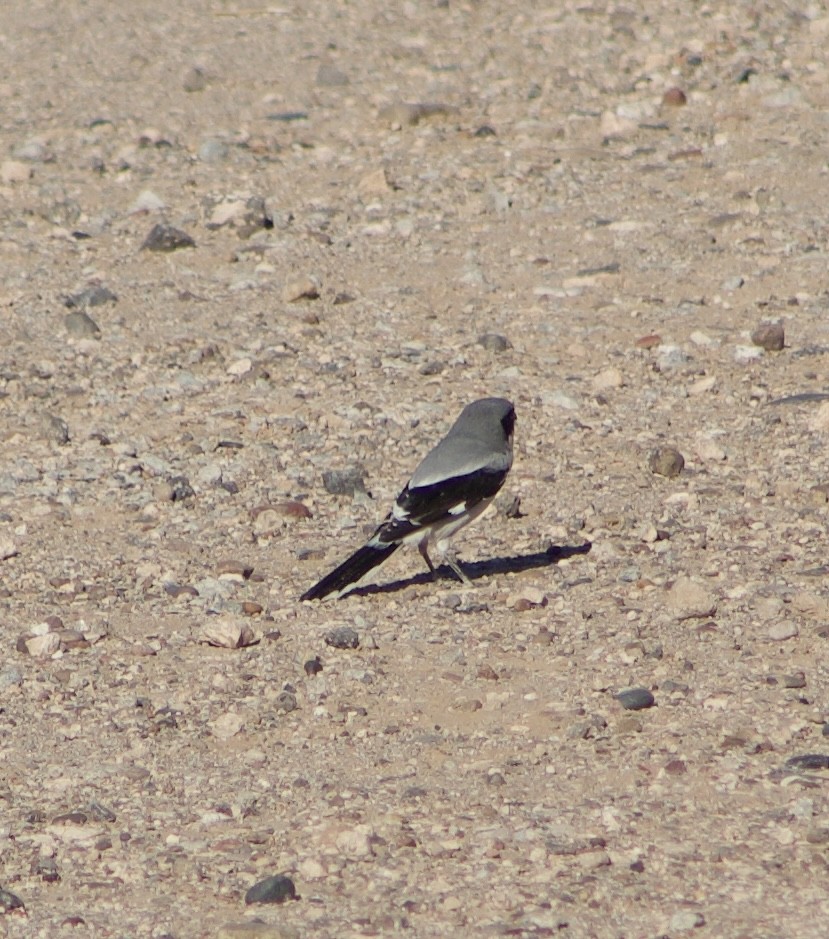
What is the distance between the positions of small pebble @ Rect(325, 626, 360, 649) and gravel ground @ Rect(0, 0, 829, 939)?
13mm

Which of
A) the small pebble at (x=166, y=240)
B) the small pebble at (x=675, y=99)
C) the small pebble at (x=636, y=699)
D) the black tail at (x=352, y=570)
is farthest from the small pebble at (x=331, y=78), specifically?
the small pebble at (x=636, y=699)

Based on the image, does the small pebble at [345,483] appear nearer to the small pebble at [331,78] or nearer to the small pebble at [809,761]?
the small pebble at [809,761]

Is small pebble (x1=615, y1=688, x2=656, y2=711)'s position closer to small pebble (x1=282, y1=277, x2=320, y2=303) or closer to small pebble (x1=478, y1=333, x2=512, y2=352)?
small pebble (x1=478, y1=333, x2=512, y2=352)

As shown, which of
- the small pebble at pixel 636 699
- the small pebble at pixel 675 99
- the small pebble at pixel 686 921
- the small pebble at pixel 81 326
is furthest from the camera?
the small pebble at pixel 675 99

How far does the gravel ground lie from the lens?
14.7 feet

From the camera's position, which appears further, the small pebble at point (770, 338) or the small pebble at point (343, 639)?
the small pebble at point (770, 338)

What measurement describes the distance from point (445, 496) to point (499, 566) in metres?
0.40

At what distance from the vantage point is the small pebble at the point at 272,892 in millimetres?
4227

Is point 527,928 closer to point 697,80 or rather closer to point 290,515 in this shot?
point 290,515

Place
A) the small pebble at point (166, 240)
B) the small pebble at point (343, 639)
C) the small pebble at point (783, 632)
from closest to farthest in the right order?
the small pebble at point (783, 632), the small pebble at point (343, 639), the small pebble at point (166, 240)

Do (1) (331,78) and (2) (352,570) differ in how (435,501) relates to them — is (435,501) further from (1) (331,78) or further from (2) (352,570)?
(1) (331,78)

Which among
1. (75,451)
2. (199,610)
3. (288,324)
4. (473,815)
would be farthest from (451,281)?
(473,815)

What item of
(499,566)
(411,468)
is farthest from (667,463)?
(411,468)

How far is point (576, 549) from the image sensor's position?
6.55m
